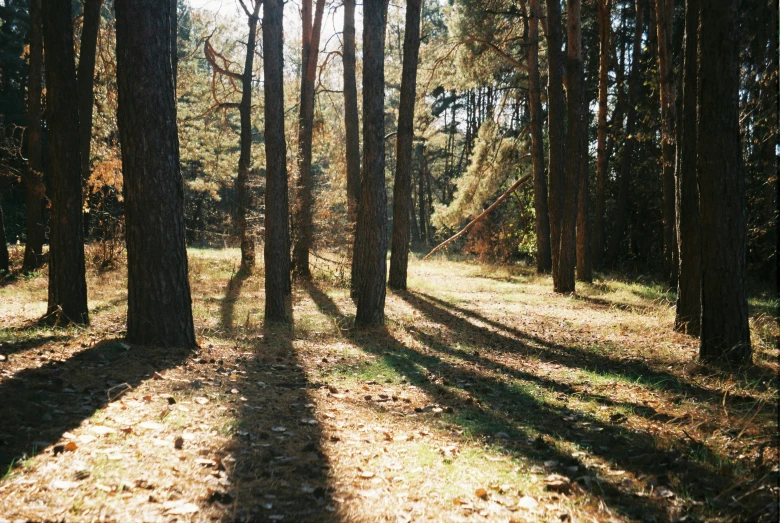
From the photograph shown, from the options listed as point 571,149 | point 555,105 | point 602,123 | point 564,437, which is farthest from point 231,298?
point 602,123

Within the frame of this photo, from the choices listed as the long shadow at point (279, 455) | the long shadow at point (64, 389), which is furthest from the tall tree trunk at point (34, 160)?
the long shadow at point (279, 455)

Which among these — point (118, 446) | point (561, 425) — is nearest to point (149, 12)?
point (118, 446)

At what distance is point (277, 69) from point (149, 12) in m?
3.87

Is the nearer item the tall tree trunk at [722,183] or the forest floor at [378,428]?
the forest floor at [378,428]

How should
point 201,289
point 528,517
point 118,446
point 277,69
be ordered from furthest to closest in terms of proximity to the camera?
point 201,289 → point 277,69 → point 118,446 → point 528,517

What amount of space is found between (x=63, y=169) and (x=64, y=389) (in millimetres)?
4382

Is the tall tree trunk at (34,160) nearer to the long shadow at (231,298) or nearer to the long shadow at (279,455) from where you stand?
the long shadow at (231,298)

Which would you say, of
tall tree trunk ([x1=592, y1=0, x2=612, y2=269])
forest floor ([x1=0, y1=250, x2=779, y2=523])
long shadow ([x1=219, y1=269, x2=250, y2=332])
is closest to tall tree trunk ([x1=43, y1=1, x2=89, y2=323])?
forest floor ([x1=0, y1=250, x2=779, y2=523])

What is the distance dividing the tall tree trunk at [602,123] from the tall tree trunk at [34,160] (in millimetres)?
16469

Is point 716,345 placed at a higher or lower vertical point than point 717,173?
lower

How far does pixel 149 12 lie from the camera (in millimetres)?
6273

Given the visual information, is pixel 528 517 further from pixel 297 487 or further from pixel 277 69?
pixel 277 69

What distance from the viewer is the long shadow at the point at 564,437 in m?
3.39

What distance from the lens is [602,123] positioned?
59.3 ft
